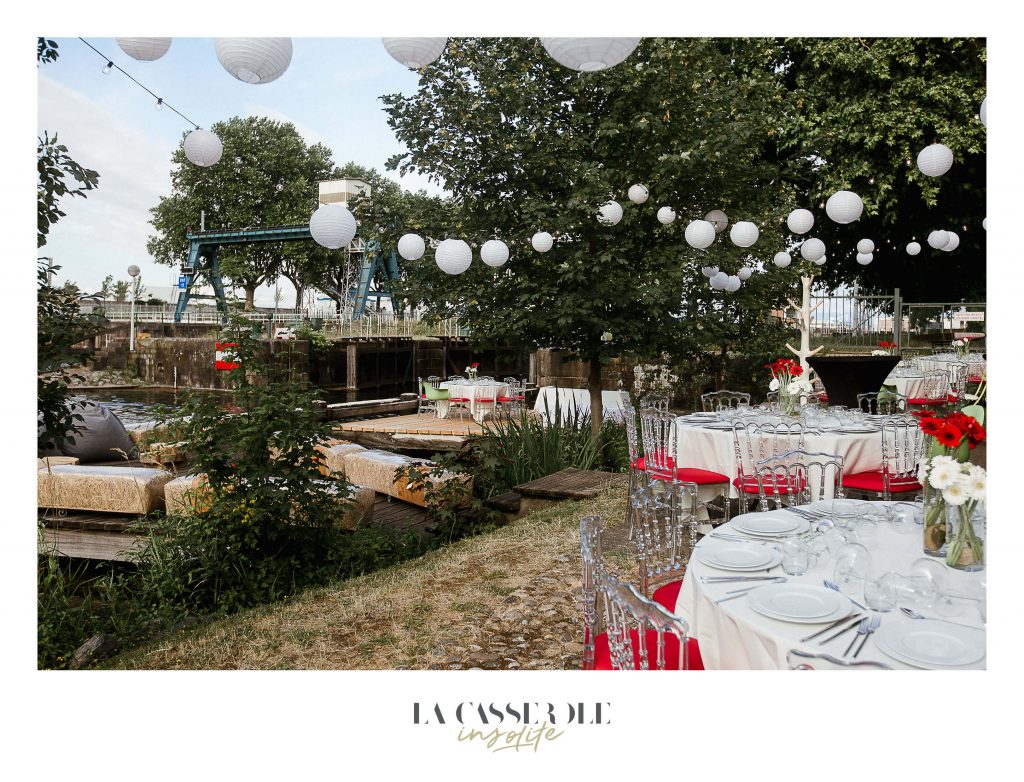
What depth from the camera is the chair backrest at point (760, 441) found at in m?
4.15

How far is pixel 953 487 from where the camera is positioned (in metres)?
1.74

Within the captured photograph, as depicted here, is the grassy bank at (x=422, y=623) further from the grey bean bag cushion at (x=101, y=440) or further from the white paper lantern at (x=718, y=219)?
the white paper lantern at (x=718, y=219)

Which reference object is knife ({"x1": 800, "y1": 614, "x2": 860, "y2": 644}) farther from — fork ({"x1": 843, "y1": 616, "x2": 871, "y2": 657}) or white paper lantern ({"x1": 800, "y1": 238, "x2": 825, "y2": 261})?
white paper lantern ({"x1": 800, "y1": 238, "x2": 825, "y2": 261})

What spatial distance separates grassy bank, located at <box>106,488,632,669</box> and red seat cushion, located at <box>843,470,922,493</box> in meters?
1.46

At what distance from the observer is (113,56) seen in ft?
8.38

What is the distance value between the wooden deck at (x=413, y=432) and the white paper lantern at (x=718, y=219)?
3282 mm

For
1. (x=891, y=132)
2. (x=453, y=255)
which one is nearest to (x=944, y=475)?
(x=453, y=255)

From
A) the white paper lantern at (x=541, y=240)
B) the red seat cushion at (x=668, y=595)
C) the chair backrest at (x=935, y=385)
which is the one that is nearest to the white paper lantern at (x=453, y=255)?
the white paper lantern at (x=541, y=240)

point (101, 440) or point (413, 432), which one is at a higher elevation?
point (101, 440)

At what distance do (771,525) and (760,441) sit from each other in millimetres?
2015

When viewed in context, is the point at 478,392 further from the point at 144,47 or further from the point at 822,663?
the point at 822,663

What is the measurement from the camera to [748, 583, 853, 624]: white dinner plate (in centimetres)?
155

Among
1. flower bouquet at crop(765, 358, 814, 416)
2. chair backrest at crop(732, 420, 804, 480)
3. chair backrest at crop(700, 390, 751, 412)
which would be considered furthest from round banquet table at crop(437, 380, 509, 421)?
chair backrest at crop(732, 420, 804, 480)

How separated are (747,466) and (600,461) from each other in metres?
2.42
